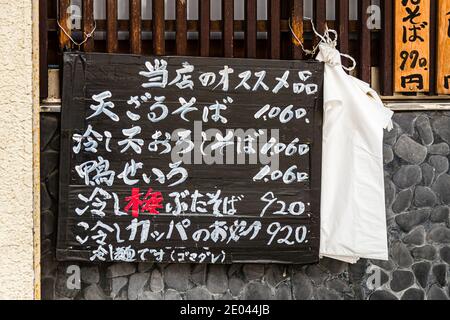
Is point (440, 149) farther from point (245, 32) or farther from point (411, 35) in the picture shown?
point (245, 32)

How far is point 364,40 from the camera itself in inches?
272

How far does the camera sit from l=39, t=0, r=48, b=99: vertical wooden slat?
257 inches

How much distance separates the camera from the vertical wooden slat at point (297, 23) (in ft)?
22.3

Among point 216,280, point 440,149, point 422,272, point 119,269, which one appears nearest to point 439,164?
point 440,149

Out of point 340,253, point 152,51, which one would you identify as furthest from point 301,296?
point 152,51

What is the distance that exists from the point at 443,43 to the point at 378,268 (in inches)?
96.7

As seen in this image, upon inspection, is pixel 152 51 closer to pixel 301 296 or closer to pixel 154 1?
pixel 154 1

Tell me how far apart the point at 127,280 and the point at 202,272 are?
77cm

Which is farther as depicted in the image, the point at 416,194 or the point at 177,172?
the point at 416,194

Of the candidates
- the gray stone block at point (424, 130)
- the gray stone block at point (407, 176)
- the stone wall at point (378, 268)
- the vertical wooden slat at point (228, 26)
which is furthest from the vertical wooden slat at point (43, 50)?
the gray stone block at point (424, 130)

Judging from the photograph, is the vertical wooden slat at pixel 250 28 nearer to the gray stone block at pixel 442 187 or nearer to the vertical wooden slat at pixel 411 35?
the vertical wooden slat at pixel 411 35

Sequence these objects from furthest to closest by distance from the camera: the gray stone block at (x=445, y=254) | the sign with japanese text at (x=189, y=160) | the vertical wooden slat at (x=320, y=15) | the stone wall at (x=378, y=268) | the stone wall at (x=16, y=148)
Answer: the gray stone block at (x=445, y=254), the vertical wooden slat at (x=320, y=15), the stone wall at (x=378, y=268), the sign with japanese text at (x=189, y=160), the stone wall at (x=16, y=148)

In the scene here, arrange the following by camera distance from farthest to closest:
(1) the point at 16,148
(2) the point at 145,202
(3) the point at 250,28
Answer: (3) the point at 250,28 < (2) the point at 145,202 < (1) the point at 16,148

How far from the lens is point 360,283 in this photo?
22.7ft
